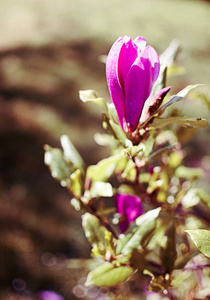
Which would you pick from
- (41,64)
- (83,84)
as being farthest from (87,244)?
(41,64)

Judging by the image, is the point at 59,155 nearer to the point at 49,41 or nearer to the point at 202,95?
the point at 202,95

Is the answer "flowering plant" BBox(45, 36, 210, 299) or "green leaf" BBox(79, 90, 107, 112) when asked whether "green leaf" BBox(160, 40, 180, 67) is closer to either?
"flowering plant" BBox(45, 36, 210, 299)

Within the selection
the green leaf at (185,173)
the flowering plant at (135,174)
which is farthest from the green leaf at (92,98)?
the green leaf at (185,173)

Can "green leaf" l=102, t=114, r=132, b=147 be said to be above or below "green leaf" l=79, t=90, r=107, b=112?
below

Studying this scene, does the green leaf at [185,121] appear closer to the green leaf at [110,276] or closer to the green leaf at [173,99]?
the green leaf at [173,99]

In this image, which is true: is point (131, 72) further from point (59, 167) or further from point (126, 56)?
point (59, 167)

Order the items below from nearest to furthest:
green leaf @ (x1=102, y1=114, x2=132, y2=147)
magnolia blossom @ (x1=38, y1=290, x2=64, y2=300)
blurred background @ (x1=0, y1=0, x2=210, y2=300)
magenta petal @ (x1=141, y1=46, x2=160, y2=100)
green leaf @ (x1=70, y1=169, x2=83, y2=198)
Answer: magenta petal @ (x1=141, y1=46, x2=160, y2=100) < green leaf @ (x1=102, y1=114, x2=132, y2=147) < green leaf @ (x1=70, y1=169, x2=83, y2=198) < magnolia blossom @ (x1=38, y1=290, x2=64, y2=300) < blurred background @ (x1=0, y1=0, x2=210, y2=300)

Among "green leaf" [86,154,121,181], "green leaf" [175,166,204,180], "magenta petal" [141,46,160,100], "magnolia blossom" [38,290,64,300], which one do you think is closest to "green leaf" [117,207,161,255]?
"green leaf" [86,154,121,181]
